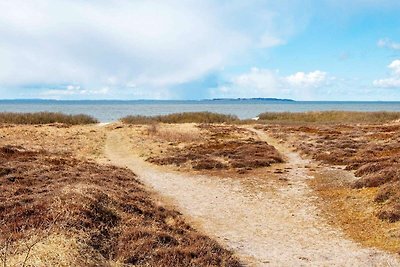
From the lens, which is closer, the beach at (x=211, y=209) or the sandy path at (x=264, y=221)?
the beach at (x=211, y=209)

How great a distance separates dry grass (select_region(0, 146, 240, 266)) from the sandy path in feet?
4.48

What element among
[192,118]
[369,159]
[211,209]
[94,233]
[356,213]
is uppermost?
[94,233]

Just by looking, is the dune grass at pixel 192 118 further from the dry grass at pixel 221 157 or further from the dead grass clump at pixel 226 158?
the dead grass clump at pixel 226 158

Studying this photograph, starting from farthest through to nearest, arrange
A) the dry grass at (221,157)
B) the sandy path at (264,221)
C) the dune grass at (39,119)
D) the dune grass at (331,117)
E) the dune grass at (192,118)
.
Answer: the dune grass at (331,117), the dune grass at (192,118), the dune grass at (39,119), the dry grass at (221,157), the sandy path at (264,221)

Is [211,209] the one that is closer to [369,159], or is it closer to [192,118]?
[369,159]

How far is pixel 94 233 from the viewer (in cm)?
1123

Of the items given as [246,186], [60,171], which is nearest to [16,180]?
[60,171]

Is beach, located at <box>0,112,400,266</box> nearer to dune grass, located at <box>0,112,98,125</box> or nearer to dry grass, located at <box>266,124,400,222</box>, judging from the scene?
dry grass, located at <box>266,124,400,222</box>

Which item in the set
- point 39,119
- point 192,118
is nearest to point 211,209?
point 39,119

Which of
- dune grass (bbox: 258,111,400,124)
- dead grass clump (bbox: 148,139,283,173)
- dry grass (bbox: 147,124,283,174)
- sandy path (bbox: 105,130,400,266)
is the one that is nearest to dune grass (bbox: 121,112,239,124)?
dune grass (bbox: 258,111,400,124)

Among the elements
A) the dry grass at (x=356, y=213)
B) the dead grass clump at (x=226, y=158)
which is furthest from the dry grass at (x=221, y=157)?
the dry grass at (x=356, y=213)

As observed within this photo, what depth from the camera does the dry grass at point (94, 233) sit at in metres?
9.52

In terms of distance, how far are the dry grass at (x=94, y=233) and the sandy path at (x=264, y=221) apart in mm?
1364

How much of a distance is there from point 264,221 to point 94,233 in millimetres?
7528
